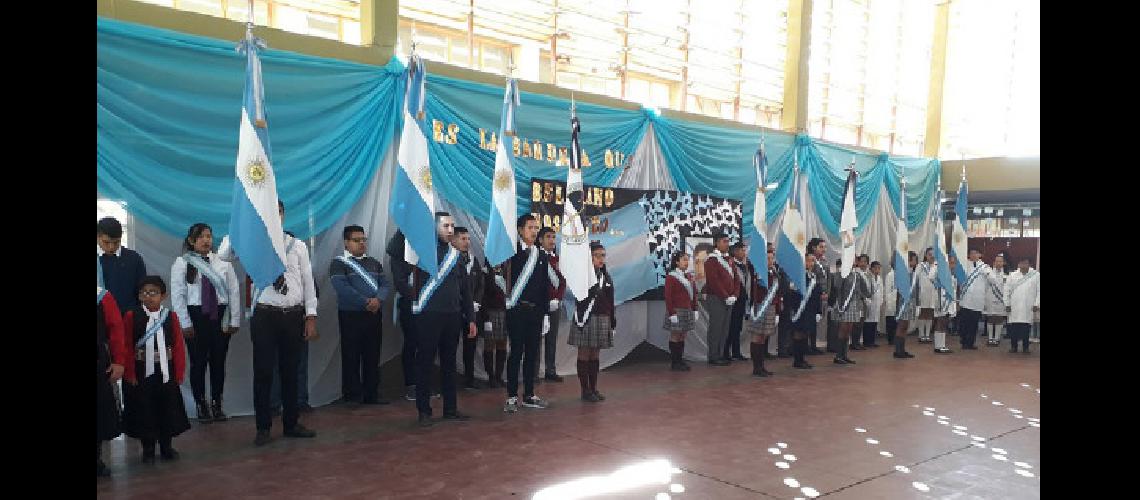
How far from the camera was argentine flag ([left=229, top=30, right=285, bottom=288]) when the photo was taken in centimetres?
441

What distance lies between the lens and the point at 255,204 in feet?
14.6

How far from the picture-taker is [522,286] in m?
5.72

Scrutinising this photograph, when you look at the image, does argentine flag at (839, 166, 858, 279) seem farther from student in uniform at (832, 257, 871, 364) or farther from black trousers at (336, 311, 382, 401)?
black trousers at (336, 311, 382, 401)

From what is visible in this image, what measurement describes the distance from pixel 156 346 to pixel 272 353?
67 cm

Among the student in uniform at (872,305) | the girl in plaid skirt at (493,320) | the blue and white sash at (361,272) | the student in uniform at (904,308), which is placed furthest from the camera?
the student in uniform at (872,305)

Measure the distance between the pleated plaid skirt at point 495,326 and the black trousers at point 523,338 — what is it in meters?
0.83

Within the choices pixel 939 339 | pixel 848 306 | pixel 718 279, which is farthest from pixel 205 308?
pixel 939 339

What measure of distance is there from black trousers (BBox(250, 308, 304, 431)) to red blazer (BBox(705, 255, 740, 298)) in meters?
4.94

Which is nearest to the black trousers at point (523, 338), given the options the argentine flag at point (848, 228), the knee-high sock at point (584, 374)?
the knee-high sock at point (584, 374)

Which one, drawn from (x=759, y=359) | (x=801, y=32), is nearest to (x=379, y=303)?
(x=759, y=359)

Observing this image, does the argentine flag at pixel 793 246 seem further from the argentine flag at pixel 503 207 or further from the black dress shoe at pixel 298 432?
the black dress shoe at pixel 298 432

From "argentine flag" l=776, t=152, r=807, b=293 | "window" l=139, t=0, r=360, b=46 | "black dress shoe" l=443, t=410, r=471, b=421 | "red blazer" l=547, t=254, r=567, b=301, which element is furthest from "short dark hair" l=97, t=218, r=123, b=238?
"argentine flag" l=776, t=152, r=807, b=293

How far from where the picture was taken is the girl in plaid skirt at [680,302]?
7.99 metres

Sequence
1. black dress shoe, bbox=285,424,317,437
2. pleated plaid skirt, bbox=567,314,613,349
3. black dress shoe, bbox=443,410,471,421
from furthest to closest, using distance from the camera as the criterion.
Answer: pleated plaid skirt, bbox=567,314,613,349, black dress shoe, bbox=443,410,471,421, black dress shoe, bbox=285,424,317,437
